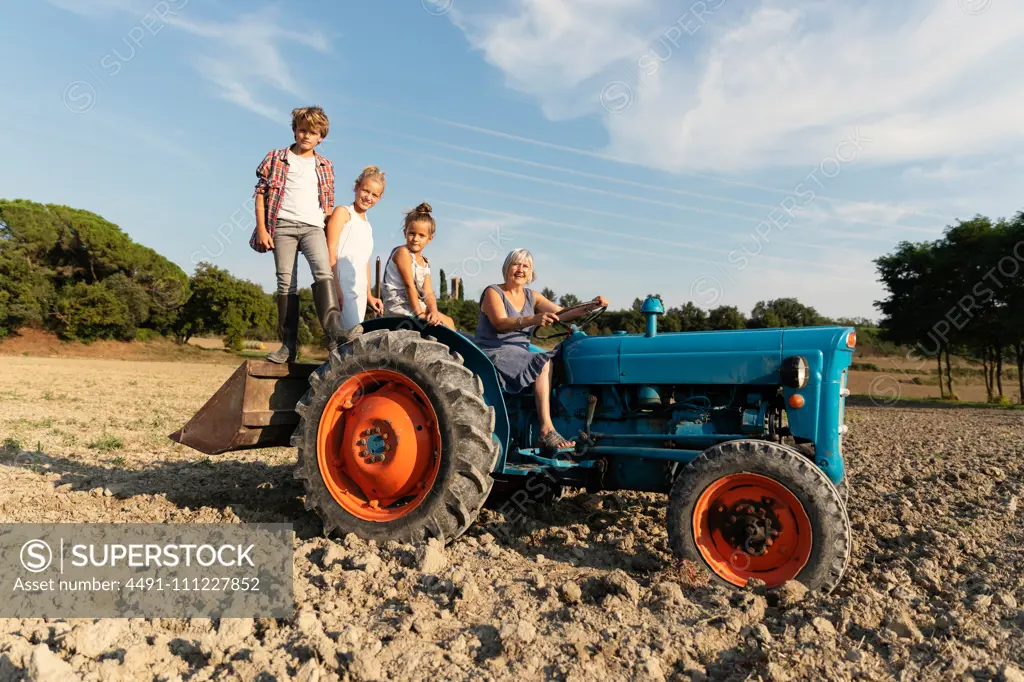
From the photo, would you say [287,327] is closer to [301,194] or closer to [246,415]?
[246,415]

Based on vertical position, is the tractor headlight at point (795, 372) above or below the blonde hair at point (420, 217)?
below

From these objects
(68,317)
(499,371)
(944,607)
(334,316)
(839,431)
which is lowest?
(944,607)

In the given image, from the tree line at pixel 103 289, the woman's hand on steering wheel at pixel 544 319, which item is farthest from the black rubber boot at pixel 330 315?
the tree line at pixel 103 289

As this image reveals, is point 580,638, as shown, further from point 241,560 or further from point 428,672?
point 241,560

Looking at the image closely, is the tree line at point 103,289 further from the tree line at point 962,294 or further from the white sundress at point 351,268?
the white sundress at point 351,268

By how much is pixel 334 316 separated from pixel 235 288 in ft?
142

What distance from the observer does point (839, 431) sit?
366 cm

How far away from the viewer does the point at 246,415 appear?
3.99m

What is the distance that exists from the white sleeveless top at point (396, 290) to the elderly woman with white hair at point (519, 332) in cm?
58

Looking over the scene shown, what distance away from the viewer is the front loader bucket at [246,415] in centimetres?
400

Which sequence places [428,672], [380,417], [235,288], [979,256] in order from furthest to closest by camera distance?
[235,288] < [979,256] < [380,417] < [428,672]

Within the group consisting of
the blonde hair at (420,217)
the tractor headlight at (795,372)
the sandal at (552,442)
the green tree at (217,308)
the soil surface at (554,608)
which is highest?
the green tree at (217,308)

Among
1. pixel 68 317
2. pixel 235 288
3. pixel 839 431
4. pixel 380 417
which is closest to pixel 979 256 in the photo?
pixel 839 431

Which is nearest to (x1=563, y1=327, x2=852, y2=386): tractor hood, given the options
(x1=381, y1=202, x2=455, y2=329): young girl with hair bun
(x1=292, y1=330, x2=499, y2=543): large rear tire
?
(x1=292, y1=330, x2=499, y2=543): large rear tire
